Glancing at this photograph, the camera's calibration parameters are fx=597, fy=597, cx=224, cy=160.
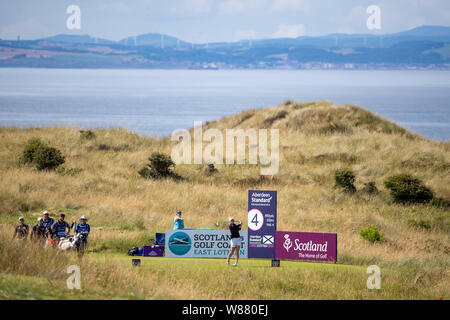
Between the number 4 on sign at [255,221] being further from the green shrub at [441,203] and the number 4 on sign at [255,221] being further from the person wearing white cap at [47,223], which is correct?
the green shrub at [441,203]

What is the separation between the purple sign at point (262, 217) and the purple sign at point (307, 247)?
0.46m

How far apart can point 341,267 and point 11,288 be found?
12.2 m

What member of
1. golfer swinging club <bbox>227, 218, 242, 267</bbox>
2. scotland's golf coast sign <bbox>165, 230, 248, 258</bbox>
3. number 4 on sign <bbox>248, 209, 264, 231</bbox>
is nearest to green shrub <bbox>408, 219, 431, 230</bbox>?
number 4 on sign <bbox>248, 209, 264, 231</bbox>

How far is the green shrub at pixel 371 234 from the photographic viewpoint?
2835 cm

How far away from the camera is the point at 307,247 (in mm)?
21984

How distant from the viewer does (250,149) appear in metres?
51.0

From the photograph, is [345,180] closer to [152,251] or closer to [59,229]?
[152,251]

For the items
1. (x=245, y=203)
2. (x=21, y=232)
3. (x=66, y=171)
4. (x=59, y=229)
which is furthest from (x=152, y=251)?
(x=66, y=171)

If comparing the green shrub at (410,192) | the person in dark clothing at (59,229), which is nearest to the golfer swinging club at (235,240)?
the person in dark clothing at (59,229)

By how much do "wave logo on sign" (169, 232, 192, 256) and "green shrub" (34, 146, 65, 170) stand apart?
22.4 meters

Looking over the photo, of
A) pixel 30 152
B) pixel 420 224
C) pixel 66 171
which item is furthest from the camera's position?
pixel 30 152

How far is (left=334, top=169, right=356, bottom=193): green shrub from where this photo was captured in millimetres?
39125

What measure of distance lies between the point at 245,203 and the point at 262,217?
13.2 metres

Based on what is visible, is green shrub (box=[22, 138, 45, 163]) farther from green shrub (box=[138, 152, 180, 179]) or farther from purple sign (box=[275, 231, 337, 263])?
purple sign (box=[275, 231, 337, 263])
